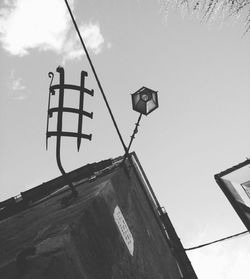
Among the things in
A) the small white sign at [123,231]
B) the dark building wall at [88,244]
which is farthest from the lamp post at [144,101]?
the small white sign at [123,231]

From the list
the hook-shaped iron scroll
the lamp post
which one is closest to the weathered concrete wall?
the hook-shaped iron scroll

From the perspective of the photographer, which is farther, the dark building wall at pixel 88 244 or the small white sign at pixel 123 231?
the small white sign at pixel 123 231

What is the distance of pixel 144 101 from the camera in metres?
6.28

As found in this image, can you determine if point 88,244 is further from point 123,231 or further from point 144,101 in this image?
point 144,101

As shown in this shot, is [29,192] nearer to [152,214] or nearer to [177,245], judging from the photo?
[152,214]

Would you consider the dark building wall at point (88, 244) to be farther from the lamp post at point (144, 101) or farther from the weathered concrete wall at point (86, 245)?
the lamp post at point (144, 101)

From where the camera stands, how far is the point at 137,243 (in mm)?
4734

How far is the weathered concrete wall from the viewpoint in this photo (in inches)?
85.2

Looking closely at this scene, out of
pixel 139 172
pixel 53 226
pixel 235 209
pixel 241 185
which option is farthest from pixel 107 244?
pixel 139 172

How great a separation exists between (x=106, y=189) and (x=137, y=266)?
4.28 feet

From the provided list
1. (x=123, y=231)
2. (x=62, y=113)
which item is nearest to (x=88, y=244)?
(x=123, y=231)

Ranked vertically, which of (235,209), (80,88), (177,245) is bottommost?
(177,245)

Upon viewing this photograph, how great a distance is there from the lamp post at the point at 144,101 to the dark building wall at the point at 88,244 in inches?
56.0

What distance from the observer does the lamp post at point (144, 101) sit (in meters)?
6.27
